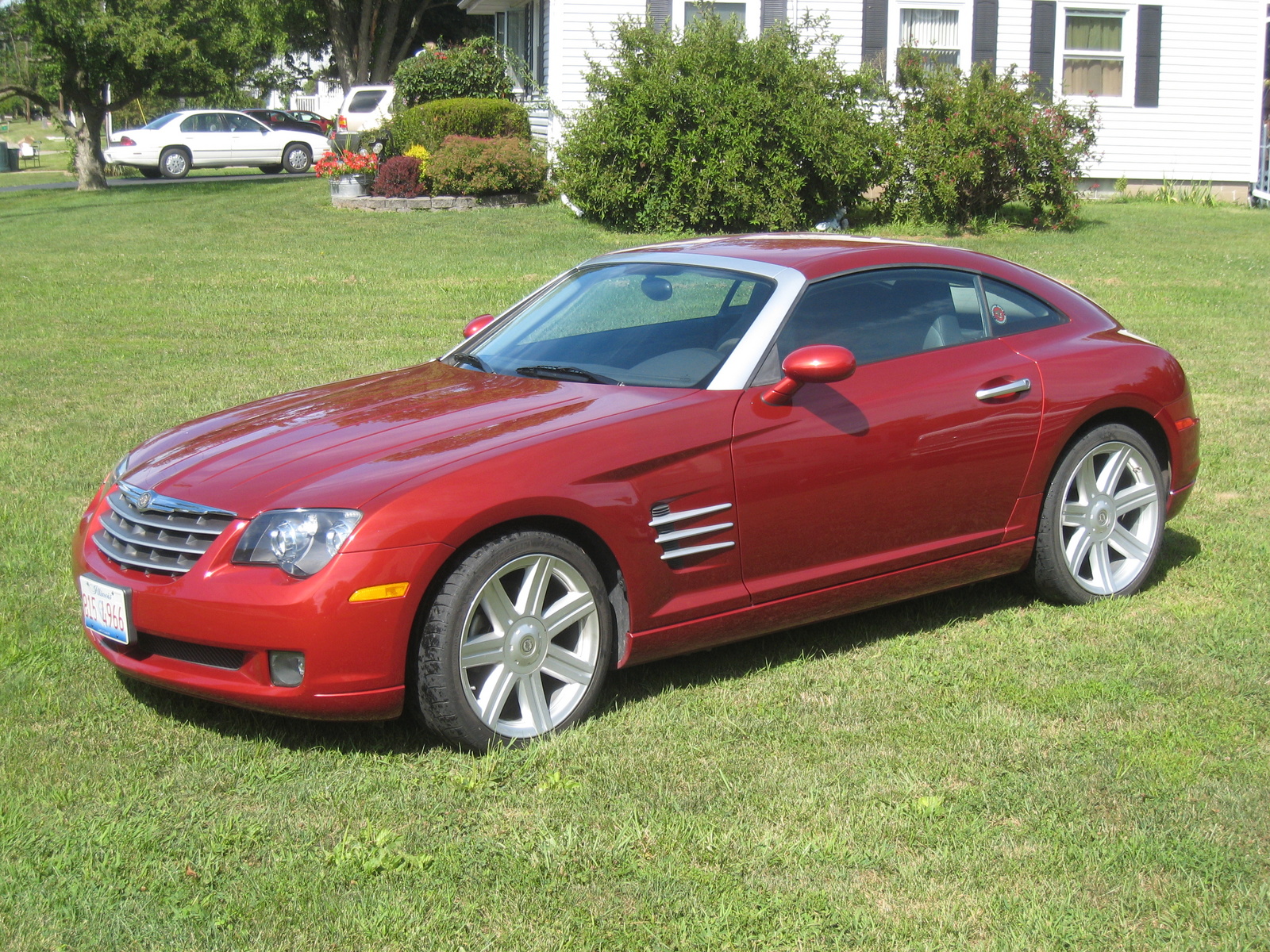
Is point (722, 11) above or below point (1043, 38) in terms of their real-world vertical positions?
above

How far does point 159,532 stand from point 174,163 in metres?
32.8

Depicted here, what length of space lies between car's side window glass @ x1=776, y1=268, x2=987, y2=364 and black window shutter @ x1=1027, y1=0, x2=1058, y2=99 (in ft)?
64.0

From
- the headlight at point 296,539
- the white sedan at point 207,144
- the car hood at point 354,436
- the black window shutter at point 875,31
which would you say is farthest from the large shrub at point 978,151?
the white sedan at point 207,144

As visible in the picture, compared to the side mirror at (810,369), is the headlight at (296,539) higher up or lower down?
lower down

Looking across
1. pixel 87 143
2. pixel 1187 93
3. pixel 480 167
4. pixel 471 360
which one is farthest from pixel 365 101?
pixel 471 360

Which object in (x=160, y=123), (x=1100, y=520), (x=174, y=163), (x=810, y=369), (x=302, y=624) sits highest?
(x=160, y=123)

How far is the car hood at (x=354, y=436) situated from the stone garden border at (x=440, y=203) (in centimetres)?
1723

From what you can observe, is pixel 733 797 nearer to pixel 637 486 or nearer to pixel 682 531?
pixel 682 531

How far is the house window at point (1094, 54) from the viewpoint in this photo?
23438 mm

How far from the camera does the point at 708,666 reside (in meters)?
4.83

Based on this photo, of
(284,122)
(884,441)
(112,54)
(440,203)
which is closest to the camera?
(884,441)

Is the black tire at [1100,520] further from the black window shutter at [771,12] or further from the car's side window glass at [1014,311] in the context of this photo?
the black window shutter at [771,12]

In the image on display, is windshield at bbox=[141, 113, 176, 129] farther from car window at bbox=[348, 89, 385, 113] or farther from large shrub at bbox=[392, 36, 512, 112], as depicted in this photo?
large shrub at bbox=[392, 36, 512, 112]

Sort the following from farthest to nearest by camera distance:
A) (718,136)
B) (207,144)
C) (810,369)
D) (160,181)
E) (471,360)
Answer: (207,144) → (160,181) → (718,136) → (471,360) → (810,369)
